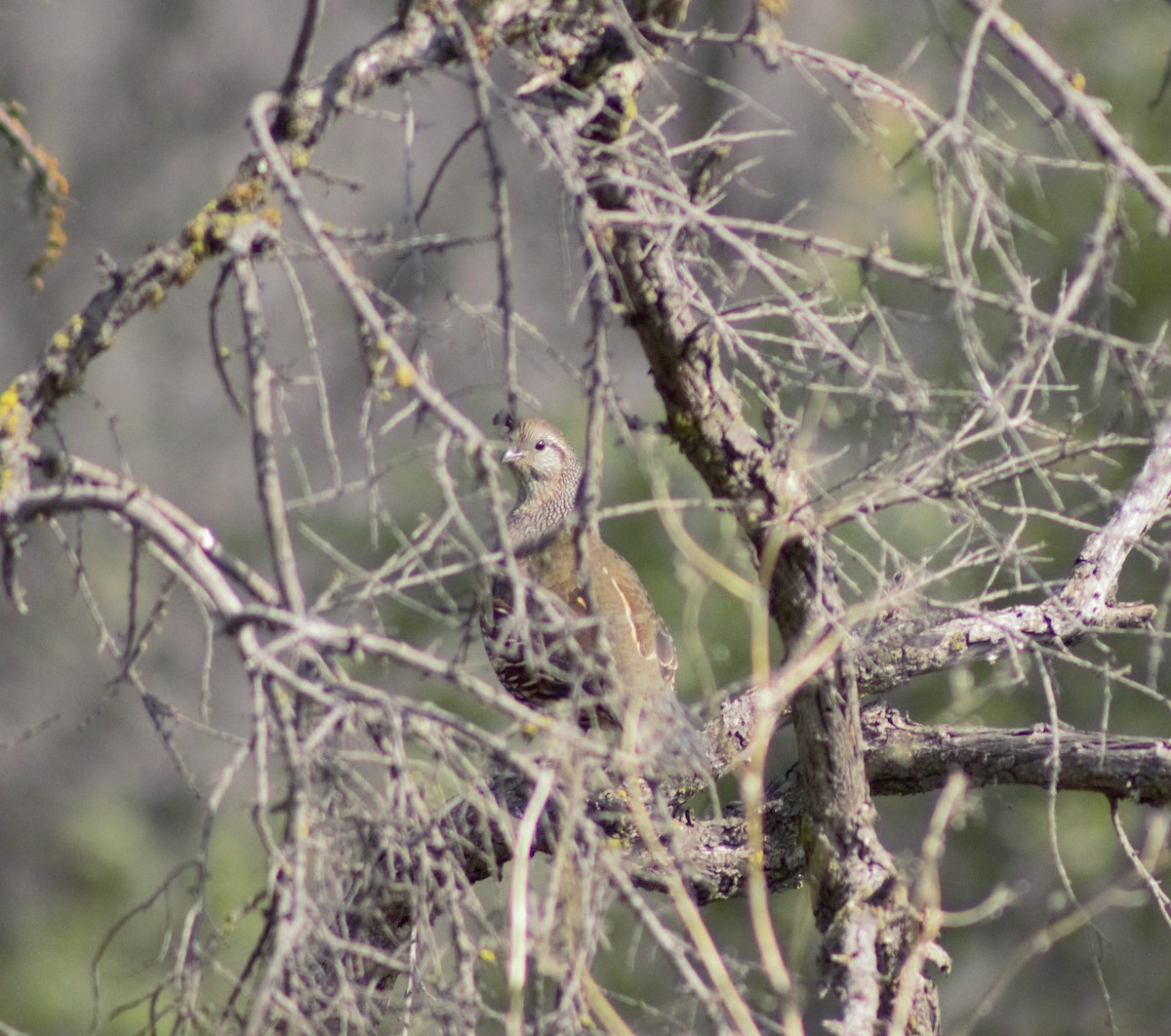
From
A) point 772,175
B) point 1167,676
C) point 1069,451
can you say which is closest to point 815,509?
point 1069,451

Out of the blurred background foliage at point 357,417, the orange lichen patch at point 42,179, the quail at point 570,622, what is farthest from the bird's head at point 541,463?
the orange lichen patch at point 42,179

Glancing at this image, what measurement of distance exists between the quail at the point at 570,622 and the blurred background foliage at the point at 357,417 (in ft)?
4.71

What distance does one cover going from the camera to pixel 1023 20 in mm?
9000

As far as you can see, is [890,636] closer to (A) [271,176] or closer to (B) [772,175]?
(A) [271,176]

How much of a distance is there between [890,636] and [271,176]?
2.02 metres

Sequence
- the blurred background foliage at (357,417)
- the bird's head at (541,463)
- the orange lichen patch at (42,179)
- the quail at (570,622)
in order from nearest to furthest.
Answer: the quail at (570,622), the orange lichen patch at (42,179), the bird's head at (541,463), the blurred background foliage at (357,417)

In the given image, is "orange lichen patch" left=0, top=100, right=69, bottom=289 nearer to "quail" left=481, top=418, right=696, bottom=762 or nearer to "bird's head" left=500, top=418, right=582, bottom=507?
"quail" left=481, top=418, right=696, bottom=762

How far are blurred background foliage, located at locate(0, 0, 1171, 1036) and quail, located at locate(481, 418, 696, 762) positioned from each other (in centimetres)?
144

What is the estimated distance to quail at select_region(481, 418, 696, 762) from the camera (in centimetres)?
227

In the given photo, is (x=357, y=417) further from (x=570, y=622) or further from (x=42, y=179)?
(x=570, y=622)

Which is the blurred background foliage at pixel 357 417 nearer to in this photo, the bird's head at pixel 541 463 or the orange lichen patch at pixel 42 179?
the bird's head at pixel 541 463

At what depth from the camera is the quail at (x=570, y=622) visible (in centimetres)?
227

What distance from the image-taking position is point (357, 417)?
8.69 meters

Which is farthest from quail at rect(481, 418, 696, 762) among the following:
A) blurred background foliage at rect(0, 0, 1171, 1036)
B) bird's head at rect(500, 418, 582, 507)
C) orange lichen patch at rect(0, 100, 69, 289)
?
blurred background foliage at rect(0, 0, 1171, 1036)
